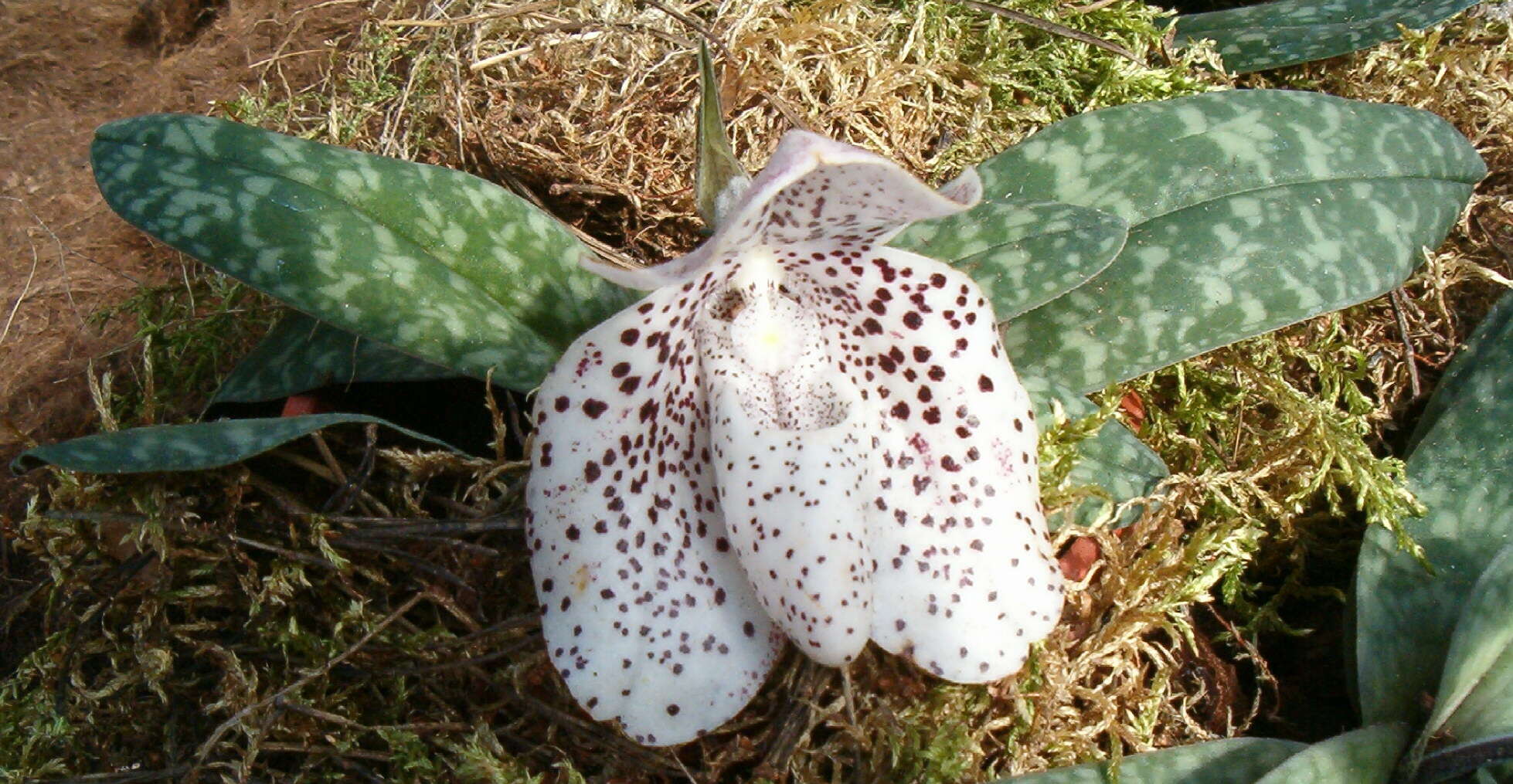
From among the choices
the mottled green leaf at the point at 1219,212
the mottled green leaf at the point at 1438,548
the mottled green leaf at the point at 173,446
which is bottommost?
the mottled green leaf at the point at 1438,548

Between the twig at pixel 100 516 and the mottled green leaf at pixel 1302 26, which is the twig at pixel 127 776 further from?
the mottled green leaf at pixel 1302 26

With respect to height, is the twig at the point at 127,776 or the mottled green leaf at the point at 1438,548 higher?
the mottled green leaf at the point at 1438,548

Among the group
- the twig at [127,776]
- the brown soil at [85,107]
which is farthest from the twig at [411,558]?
the brown soil at [85,107]

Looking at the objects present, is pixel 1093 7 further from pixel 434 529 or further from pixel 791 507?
pixel 434 529

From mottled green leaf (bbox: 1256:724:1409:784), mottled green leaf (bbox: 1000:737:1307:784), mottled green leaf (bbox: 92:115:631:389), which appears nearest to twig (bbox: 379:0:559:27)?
mottled green leaf (bbox: 92:115:631:389)

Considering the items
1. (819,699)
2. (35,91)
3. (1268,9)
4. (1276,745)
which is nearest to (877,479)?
(819,699)

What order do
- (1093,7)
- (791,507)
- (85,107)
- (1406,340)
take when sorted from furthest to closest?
1. (85,107)
2. (1093,7)
3. (1406,340)
4. (791,507)

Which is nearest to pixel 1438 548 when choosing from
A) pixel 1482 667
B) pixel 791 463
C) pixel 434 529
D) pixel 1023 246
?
pixel 1482 667
